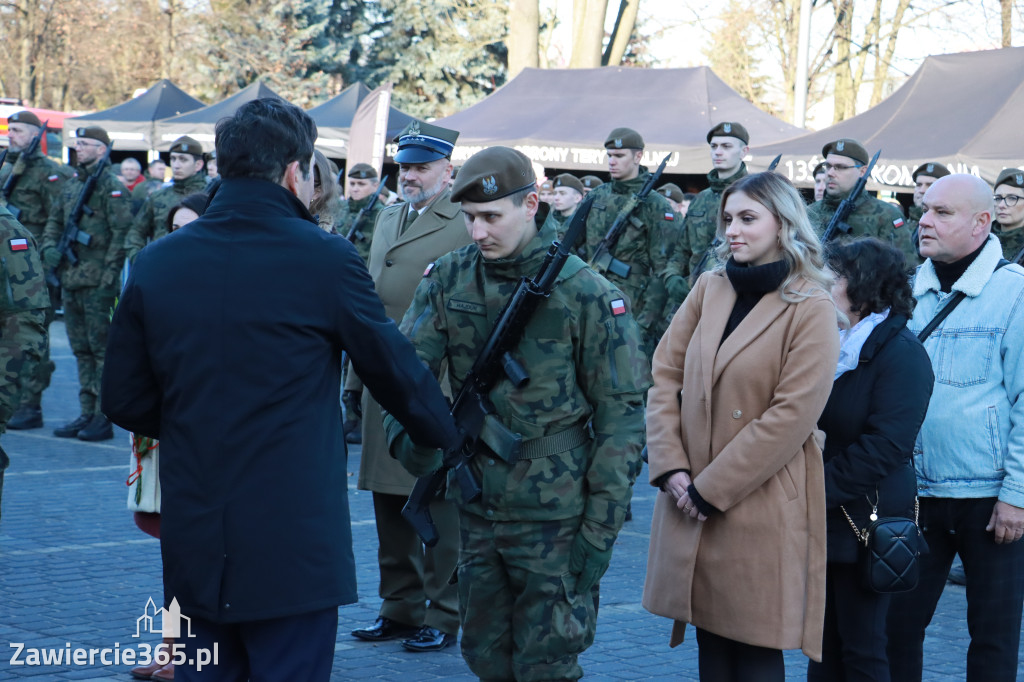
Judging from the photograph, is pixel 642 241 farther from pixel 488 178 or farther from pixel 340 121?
pixel 340 121

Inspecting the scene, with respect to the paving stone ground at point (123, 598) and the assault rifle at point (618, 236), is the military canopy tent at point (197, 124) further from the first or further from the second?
the assault rifle at point (618, 236)

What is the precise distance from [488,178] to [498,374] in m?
0.61

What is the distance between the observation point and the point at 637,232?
9.53m

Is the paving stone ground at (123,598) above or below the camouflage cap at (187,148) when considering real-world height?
below

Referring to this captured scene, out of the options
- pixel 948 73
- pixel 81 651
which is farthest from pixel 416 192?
pixel 948 73

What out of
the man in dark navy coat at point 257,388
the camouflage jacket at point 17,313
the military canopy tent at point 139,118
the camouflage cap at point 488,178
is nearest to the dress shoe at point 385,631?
the camouflage jacket at point 17,313

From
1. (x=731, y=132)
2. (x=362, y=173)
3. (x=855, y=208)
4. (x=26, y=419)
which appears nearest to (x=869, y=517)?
(x=855, y=208)

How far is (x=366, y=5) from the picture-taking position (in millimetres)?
37469

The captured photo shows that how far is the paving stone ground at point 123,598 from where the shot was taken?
5168mm

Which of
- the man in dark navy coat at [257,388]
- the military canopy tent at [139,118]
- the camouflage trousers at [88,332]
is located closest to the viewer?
the man in dark navy coat at [257,388]

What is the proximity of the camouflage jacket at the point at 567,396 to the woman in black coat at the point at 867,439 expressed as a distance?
0.73 m

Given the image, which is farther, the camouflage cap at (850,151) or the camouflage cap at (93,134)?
the camouflage cap at (93,134)

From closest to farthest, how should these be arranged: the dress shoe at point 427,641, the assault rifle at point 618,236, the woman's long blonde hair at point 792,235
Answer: the woman's long blonde hair at point 792,235 → the dress shoe at point 427,641 → the assault rifle at point 618,236

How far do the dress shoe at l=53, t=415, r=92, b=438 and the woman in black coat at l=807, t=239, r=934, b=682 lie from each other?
8222 mm
